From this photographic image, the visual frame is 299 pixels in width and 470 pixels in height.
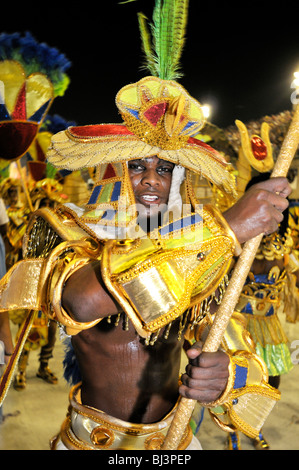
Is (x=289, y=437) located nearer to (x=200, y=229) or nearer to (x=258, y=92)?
(x=200, y=229)

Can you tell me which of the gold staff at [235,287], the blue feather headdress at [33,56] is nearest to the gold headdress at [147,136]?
the gold staff at [235,287]

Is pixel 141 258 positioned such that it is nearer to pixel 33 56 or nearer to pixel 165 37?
pixel 165 37

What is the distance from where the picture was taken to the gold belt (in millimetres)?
1642

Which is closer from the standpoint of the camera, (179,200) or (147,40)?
(147,40)

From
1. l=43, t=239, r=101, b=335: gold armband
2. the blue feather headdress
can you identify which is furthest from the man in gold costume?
the blue feather headdress

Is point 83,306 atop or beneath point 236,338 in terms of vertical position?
atop

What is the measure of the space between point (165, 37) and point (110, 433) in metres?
1.62

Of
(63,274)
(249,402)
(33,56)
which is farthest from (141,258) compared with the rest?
(33,56)

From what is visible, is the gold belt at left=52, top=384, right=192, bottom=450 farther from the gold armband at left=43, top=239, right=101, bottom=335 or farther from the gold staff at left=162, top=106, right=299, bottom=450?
the gold armband at left=43, top=239, right=101, bottom=335

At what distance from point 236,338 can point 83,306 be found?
0.88 m

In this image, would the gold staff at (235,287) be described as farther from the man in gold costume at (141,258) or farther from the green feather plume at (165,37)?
the green feather plume at (165,37)

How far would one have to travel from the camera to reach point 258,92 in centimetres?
780

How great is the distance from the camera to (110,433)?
1.65 m

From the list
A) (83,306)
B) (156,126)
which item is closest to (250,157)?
(156,126)
